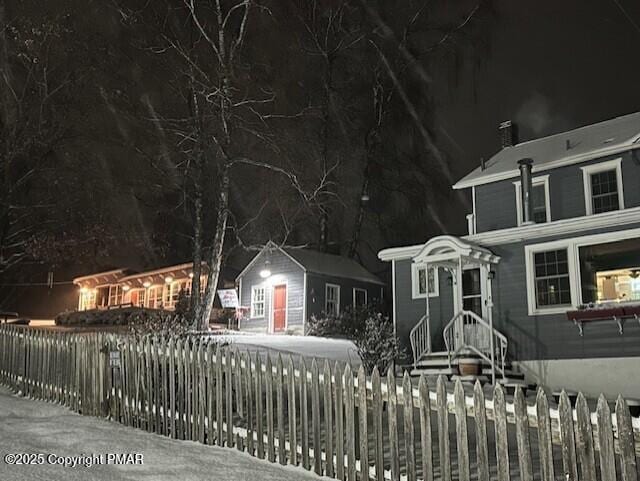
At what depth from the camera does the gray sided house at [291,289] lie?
86.0ft

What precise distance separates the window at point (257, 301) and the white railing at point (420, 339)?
1220 centimetres

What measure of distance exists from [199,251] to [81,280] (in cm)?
2466

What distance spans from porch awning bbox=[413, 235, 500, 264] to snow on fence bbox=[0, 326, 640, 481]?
19.6ft

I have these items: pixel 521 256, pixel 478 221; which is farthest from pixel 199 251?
pixel 521 256

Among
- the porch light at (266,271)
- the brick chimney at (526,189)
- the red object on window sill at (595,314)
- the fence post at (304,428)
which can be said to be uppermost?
the brick chimney at (526,189)

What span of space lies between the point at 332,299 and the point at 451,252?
13.2 m

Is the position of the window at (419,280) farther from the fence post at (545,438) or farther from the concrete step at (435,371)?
the fence post at (545,438)

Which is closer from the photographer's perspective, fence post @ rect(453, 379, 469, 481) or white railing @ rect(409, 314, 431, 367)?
fence post @ rect(453, 379, 469, 481)

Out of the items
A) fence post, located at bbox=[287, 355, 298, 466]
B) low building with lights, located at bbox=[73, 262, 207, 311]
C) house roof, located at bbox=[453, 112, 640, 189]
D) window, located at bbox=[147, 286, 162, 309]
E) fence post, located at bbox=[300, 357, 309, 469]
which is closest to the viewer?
fence post, located at bbox=[300, 357, 309, 469]

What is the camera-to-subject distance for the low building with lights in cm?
3653

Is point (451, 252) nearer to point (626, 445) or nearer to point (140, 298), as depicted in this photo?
point (626, 445)

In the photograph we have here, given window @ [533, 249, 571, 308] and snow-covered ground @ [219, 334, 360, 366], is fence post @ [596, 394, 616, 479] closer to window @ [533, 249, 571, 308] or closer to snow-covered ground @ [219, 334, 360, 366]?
window @ [533, 249, 571, 308]

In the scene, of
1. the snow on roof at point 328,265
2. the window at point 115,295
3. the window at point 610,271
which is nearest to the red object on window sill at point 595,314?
the window at point 610,271

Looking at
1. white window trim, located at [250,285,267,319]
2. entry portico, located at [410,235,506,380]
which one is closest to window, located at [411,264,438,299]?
entry portico, located at [410,235,506,380]
